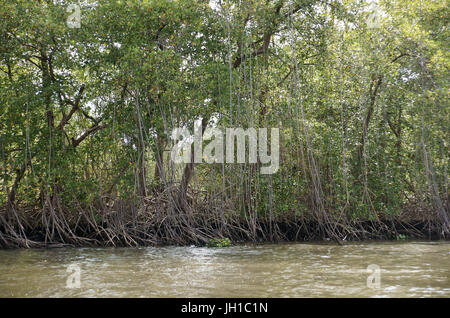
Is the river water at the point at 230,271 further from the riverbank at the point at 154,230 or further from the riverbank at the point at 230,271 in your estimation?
the riverbank at the point at 154,230

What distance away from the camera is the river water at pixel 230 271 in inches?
156

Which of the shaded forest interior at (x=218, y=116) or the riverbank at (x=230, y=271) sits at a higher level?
the shaded forest interior at (x=218, y=116)

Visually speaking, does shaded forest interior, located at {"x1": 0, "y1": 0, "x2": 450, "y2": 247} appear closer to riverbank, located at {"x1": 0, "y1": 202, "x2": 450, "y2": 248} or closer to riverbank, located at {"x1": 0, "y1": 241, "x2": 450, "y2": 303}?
riverbank, located at {"x1": 0, "y1": 202, "x2": 450, "y2": 248}

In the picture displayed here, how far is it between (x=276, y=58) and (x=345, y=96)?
143 cm

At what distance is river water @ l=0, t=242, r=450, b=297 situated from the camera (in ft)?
13.0

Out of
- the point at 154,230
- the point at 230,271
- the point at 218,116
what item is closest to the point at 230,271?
the point at 230,271

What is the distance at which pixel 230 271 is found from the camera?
4914 millimetres

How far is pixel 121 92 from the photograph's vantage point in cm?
743

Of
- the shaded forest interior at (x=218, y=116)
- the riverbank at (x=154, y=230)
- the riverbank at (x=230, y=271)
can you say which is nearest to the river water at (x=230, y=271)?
the riverbank at (x=230, y=271)

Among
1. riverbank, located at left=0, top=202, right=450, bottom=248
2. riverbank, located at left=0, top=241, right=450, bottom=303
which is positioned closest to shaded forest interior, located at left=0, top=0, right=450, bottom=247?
riverbank, located at left=0, top=202, right=450, bottom=248

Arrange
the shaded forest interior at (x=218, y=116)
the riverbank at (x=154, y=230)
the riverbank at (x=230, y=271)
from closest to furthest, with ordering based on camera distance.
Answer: the riverbank at (x=230, y=271)
the shaded forest interior at (x=218, y=116)
the riverbank at (x=154, y=230)

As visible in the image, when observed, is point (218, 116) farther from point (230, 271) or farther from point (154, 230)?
point (230, 271)

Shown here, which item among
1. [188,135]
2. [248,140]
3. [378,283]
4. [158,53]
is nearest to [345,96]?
[248,140]
